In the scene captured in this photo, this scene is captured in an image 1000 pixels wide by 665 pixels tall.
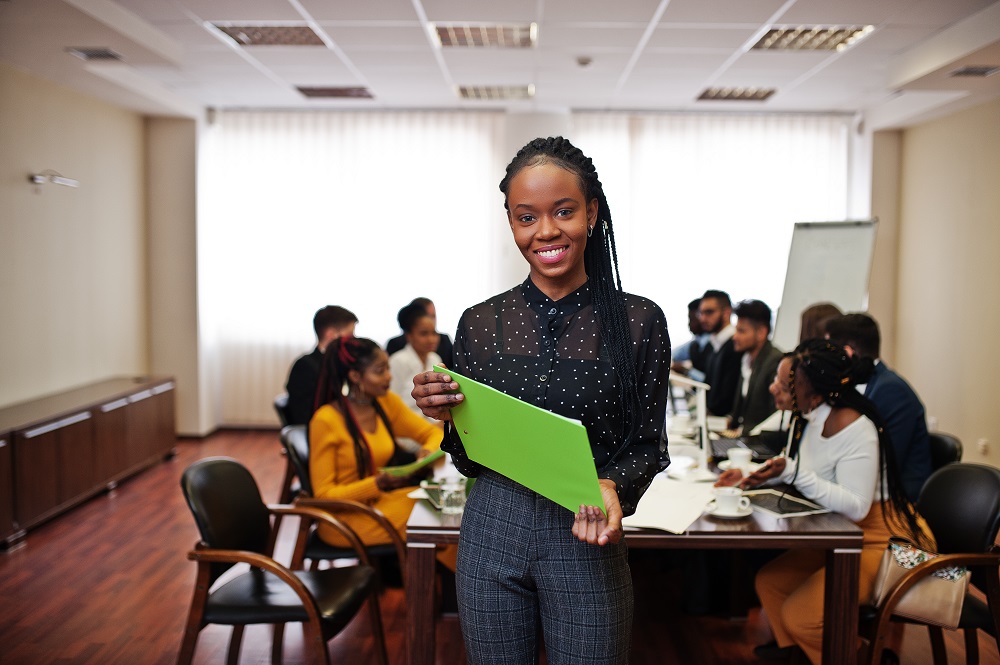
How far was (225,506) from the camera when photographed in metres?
2.90

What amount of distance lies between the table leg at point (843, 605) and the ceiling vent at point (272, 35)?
4347 millimetres

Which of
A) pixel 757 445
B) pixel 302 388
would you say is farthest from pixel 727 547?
pixel 302 388

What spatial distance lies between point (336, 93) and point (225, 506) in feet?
17.0

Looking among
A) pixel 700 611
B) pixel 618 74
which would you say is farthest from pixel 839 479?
pixel 618 74

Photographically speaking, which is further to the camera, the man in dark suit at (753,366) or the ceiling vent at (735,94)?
the ceiling vent at (735,94)

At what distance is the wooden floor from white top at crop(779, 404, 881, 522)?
36.4 inches

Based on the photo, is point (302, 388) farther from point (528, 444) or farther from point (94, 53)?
point (528, 444)

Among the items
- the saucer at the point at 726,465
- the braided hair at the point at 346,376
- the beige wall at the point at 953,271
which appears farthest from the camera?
the beige wall at the point at 953,271

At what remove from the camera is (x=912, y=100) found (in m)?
6.98

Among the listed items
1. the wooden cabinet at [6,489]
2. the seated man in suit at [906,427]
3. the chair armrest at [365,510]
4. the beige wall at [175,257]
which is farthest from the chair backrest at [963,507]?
the beige wall at [175,257]

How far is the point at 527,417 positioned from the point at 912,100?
6786 mm

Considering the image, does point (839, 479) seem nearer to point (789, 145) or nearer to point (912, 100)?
point (912, 100)

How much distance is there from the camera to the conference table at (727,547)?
2.52 metres

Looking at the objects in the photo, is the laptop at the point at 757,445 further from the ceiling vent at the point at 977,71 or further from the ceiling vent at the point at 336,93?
the ceiling vent at the point at 336,93
